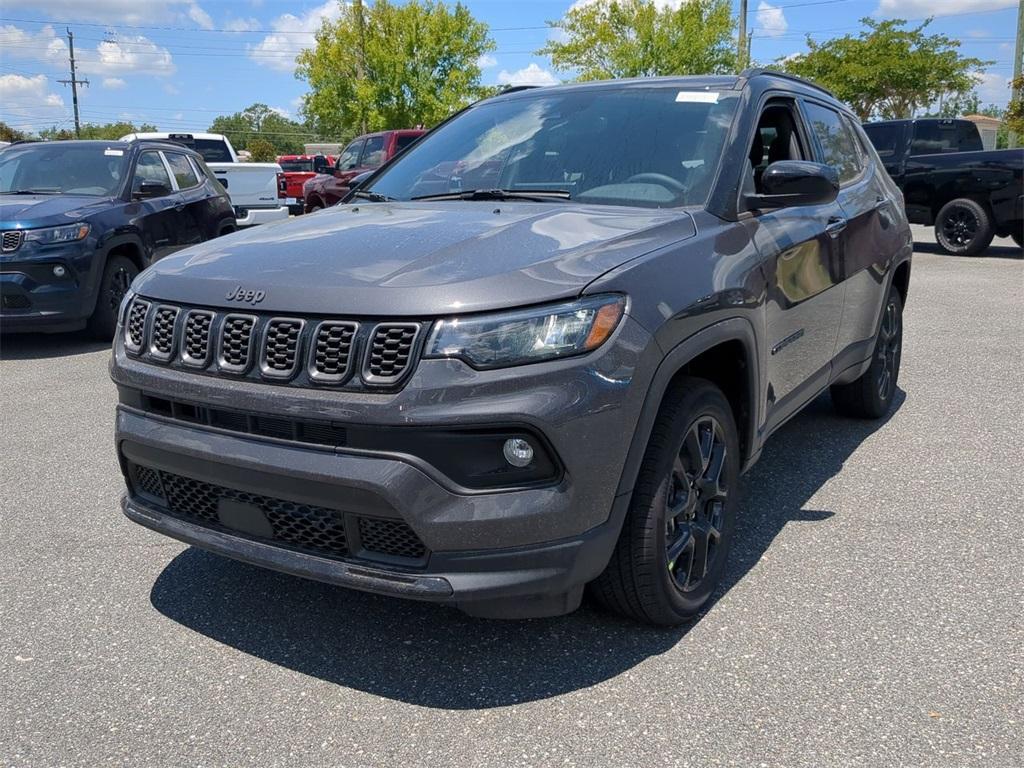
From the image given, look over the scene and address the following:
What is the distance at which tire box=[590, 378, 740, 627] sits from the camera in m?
2.85

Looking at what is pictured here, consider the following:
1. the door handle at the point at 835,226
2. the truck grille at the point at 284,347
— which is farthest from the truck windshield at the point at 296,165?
the truck grille at the point at 284,347

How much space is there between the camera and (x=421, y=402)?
96.7 inches

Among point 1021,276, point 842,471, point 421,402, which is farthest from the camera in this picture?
point 1021,276

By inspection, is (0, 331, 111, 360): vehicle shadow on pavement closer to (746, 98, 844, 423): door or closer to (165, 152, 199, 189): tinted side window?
(165, 152, 199, 189): tinted side window

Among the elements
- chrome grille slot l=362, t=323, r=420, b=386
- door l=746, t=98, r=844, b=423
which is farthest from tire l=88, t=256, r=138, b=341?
chrome grille slot l=362, t=323, r=420, b=386

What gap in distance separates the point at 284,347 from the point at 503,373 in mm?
639

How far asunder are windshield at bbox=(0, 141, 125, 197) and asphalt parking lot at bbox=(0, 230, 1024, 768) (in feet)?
16.9

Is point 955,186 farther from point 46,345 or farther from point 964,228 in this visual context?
point 46,345

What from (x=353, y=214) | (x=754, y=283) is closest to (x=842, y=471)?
(x=754, y=283)

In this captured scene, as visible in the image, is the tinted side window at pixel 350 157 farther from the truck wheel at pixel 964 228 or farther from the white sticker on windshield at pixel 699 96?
the white sticker on windshield at pixel 699 96

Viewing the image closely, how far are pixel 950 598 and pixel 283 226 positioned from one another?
2.76 metres

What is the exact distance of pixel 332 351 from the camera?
8.46 ft

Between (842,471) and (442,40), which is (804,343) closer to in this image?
(842,471)

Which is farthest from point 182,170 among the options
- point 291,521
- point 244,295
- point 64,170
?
point 291,521
